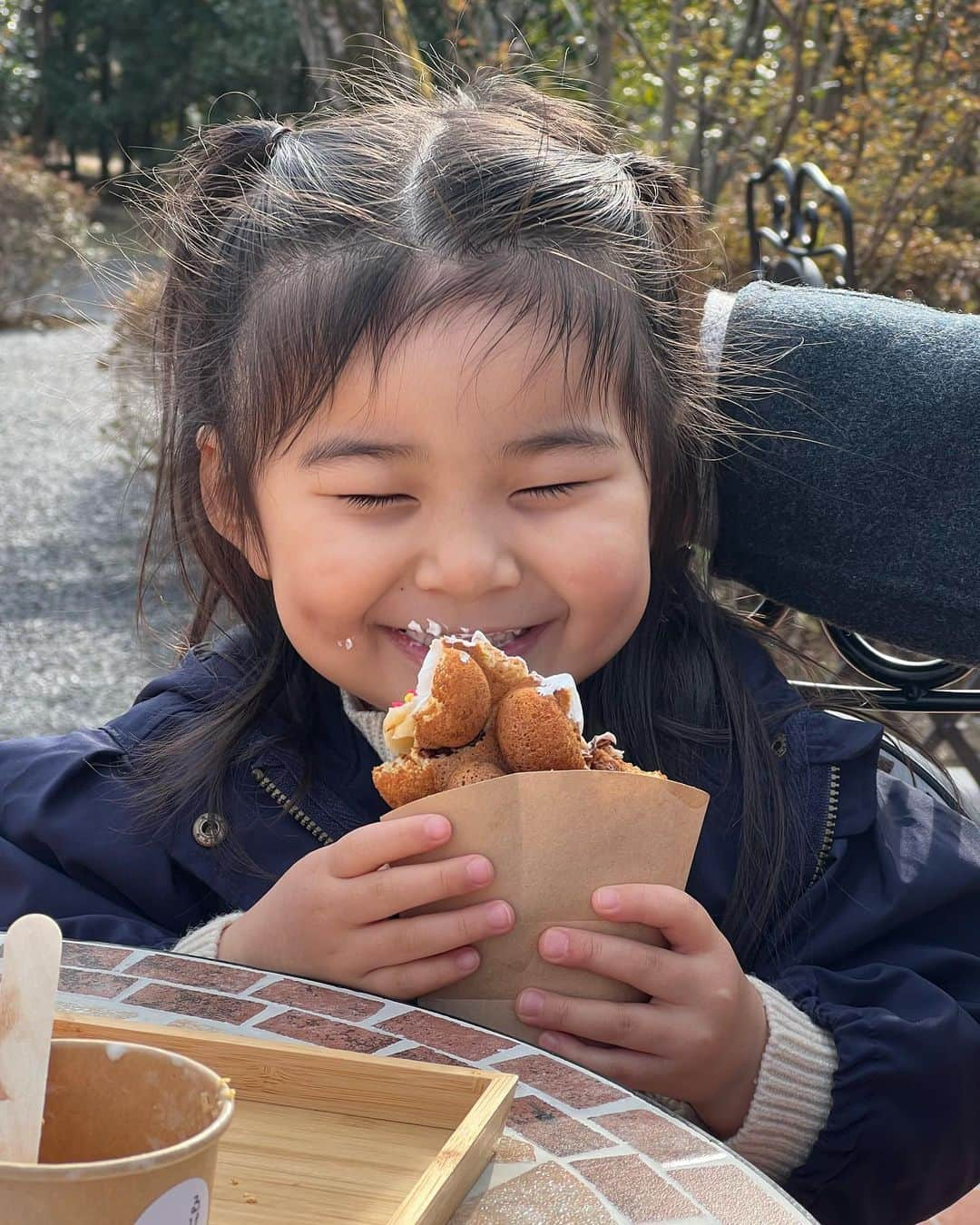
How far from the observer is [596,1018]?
1441mm

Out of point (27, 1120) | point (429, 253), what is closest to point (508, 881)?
point (27, 1120)

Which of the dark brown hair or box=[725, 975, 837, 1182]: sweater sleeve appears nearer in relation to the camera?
box=[725, 975, 837, 1182]: sweater sleeve

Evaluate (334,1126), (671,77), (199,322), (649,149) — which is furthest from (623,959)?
(671,77)

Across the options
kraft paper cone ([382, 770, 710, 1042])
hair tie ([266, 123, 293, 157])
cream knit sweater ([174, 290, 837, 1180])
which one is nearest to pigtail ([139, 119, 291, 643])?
hair tie ([266, 123, 293, 157])

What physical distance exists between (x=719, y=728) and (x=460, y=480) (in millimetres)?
532

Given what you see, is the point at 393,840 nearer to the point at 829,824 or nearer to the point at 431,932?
the point at 431,932

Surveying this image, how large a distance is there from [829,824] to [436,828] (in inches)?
28.3

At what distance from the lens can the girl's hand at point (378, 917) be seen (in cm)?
138

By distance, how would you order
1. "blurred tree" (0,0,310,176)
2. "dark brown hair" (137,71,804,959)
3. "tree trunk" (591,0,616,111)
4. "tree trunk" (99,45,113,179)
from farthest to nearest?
1. "tree trunk" (99,45,113,179)
2. "blurred tree" (0,0,310,176)
3. "tree trunk" (591,0,616,111)
4. "dark brown hair" (137,71,804,959)

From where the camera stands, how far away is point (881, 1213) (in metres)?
1.72

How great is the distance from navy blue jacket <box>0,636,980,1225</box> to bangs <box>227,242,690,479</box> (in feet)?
1.36

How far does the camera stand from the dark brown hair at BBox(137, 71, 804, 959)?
1.84 m

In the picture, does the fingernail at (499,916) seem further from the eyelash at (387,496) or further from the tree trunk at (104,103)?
the tree trunk at (104,103)

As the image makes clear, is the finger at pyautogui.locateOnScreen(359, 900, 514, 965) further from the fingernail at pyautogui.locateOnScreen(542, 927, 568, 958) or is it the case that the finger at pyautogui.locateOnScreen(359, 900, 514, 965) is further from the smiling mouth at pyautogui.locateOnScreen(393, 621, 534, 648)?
the smiling mouth at pyautogui.locateOnScreen(393, 621, 534, 648)
